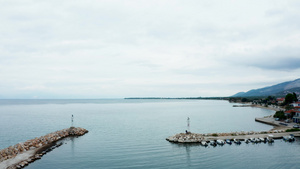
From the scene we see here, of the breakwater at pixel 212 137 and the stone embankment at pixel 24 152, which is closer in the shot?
the stone embankment at pixel 24 152

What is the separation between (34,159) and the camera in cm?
3803

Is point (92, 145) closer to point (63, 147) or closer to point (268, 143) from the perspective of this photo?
point (63, 147)

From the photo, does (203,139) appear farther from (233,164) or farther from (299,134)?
(299,134)

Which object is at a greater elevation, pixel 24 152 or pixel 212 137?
pixel 24 152

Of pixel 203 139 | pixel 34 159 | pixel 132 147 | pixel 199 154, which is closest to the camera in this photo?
pixel 34 159

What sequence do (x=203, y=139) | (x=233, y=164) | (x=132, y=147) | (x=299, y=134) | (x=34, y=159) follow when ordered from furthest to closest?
1. (x=299, y=134)
2. (x=203, y=139)
3. (x=132, y=147)
4. (x=34, y=159)
5. (x=233, y=164)

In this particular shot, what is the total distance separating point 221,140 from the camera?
48469 millimetres

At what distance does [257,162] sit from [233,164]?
15.2 feet

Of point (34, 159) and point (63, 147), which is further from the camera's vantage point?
point (63, 147)

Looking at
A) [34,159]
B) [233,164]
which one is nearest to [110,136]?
[34,159]

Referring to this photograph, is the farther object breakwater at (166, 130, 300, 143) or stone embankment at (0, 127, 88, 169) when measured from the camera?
breakwater at (166, 130, 300, 143)

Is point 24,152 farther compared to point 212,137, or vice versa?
point 212,137

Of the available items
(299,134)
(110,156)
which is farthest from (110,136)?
(299,134)

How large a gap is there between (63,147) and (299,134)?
61.1 m
